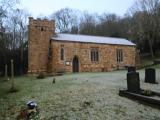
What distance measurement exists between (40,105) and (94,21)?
67.3 m

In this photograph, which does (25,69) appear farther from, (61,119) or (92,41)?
(61,119)

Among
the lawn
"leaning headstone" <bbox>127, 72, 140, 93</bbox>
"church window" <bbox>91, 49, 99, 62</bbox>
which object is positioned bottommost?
the lawn

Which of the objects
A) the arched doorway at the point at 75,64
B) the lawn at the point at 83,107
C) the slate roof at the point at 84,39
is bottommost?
the lawn at the point at 83,107

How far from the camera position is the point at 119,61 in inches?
1677

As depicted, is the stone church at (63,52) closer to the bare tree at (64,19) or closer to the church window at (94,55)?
the church window at (94,55)

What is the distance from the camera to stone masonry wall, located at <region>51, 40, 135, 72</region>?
37.2 meters

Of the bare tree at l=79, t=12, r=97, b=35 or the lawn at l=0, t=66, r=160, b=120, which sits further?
the bare tree at l=79, t=12, r=97, b=35

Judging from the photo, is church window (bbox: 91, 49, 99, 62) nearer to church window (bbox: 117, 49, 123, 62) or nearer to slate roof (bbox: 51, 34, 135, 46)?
slate roof (bbox: 51, 34, 135, 46)

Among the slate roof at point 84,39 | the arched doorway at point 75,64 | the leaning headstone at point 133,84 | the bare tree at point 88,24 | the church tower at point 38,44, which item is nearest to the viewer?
the leaning headstone at point 133,84

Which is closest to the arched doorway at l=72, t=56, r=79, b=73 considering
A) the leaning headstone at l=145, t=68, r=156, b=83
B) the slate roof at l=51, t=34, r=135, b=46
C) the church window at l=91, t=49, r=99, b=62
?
the church window at l=91, t=49, r=99, b=62

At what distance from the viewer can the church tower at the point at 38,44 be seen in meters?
37.1

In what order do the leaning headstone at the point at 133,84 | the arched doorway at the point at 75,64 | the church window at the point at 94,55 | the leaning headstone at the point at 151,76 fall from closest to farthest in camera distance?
1. the leaning headstone at the point at 133,84
2. the leaning headstone at the point at 151,76
3. the arched doorway at the point at 75,64
4. the church window at the point at 94,55

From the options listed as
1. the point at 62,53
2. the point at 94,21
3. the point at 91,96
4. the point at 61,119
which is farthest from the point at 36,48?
the point at 94,21

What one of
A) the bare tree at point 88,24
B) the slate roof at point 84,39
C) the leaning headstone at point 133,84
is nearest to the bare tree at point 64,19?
the bare tree at point 88,24
